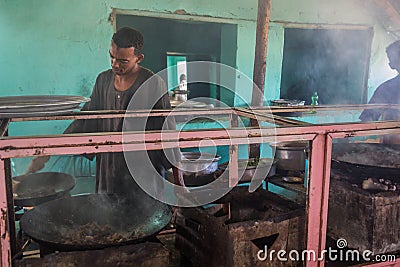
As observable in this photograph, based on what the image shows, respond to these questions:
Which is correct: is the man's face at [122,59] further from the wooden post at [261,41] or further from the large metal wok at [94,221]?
the wooden post at [261,41]

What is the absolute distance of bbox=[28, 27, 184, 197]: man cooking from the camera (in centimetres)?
260

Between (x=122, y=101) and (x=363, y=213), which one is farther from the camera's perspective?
(x=122, y=101)

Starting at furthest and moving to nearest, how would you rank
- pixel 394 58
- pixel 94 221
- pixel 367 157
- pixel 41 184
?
pixel 394 58 < pixel 41 184 < pixel 367 157 < pixel 94 221

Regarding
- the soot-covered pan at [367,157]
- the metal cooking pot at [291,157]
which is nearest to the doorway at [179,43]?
the metal cooking pot at [291,157]

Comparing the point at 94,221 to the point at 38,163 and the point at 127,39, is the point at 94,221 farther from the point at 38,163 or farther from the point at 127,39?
the point at 127,39

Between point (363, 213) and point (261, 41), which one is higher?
point (261, 41)

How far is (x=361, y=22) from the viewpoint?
598cm

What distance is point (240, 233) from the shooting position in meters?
1.59

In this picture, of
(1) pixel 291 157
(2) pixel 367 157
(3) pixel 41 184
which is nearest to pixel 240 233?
(2) pixel 367 157

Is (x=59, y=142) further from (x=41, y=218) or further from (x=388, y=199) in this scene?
(x=388, y=199)

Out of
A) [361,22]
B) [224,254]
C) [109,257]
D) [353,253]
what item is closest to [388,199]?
[353,253]

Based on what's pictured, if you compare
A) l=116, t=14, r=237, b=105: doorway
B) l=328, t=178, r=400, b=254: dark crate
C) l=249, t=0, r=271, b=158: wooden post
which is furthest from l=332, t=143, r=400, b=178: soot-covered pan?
l=116, t=14, r=237, b=105: doorway

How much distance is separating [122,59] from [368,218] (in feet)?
6.15

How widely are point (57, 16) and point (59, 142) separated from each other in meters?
3.39
